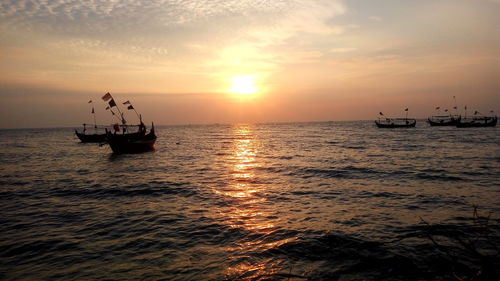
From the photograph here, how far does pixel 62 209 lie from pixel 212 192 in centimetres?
720

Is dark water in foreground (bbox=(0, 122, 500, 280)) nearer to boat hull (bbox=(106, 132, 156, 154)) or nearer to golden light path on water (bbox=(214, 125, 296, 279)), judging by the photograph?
golden light path on water (bbox=(214, 125, 296, 279))

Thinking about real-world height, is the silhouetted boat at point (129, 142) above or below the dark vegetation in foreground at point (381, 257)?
above

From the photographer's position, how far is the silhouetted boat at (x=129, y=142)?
3697 cm

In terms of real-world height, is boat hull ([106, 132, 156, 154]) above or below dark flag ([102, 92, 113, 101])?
below

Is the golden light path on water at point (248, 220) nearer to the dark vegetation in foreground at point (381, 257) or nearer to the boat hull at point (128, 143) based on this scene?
the dark vegetation in foreground at point (381, 257)

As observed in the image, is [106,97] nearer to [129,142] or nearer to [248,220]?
[129,142]

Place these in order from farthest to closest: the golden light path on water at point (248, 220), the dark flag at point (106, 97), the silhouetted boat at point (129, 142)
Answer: the silhouetted boat at point (129, 142) < the dark flag at point (106, 97) < the golden light path on water at point (248, 220)

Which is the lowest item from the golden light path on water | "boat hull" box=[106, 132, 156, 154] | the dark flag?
the golden light path on water

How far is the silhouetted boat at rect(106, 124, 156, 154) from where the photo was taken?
3697 cm

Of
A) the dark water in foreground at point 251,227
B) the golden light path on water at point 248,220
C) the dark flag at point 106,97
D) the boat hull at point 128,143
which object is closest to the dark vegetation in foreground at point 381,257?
the dark water in foreground at point 251,227

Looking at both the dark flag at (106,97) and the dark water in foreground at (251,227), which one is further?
the dark flag at (106,97)

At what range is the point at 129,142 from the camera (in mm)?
38156

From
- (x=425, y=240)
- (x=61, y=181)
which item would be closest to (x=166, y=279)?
(x=425, y=240)

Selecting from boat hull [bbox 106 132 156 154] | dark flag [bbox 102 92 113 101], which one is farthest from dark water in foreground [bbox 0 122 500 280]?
boat hull [bbox 106 132 156 154]
